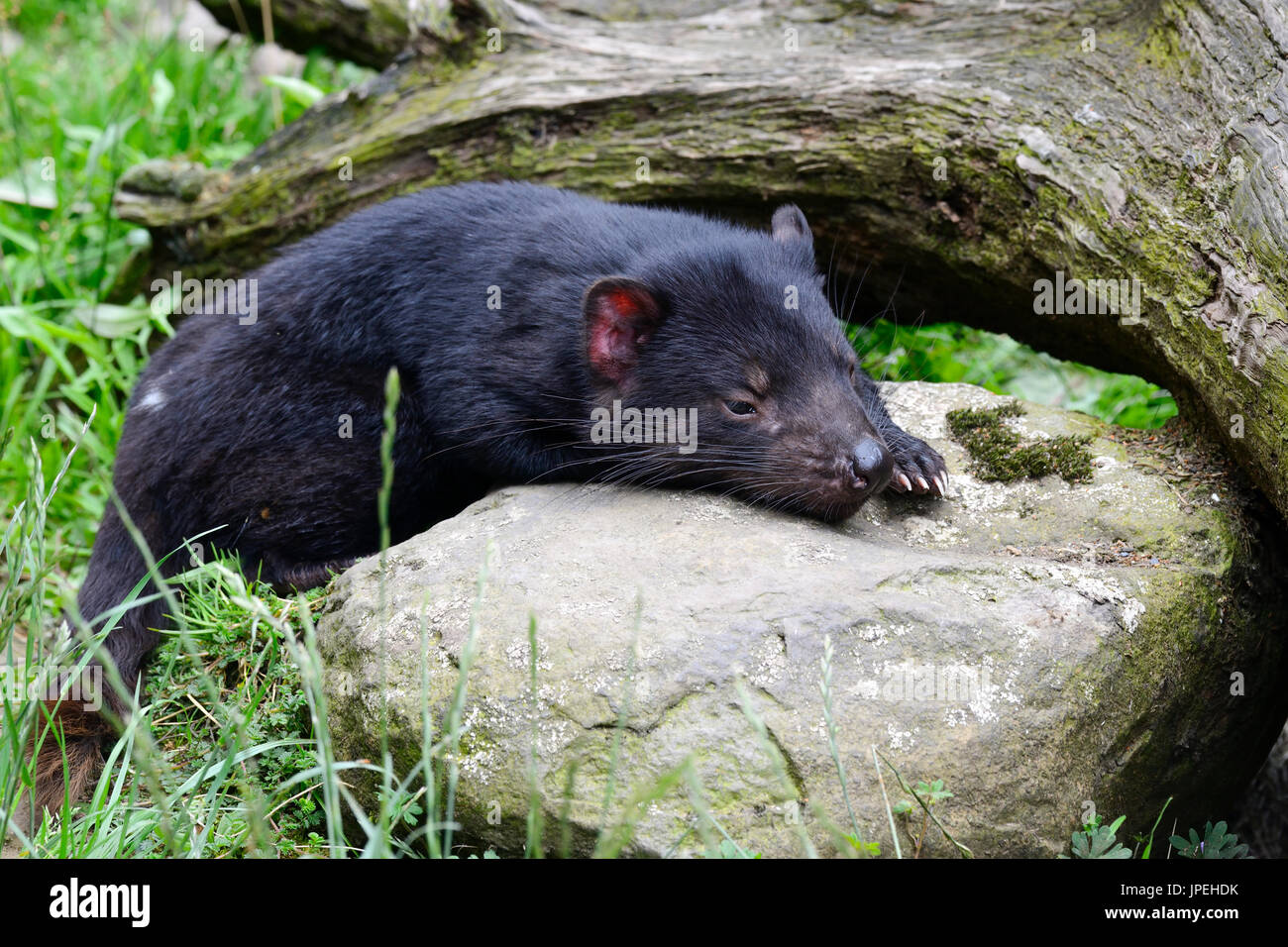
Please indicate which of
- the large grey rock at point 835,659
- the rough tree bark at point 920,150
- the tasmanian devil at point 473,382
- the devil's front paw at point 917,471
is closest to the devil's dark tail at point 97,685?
the tasmanian devil at point 473,382

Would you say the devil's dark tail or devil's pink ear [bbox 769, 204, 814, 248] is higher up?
devil's pink ear [bbox 769, 204, 814, 248]

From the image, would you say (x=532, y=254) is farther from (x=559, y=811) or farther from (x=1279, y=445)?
(x=1279, y=445)

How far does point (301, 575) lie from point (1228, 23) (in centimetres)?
390

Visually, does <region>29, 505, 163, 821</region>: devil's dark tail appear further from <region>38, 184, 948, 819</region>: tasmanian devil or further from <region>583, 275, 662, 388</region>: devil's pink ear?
<region>583, 275, 662, 388</region>: devil's pink ear

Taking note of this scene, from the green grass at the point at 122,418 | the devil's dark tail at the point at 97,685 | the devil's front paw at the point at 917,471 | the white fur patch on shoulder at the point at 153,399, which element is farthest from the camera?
the white fur patch on shoulder at the point at 153,399

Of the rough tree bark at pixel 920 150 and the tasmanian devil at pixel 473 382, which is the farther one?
the tasmanian devil at pixel 473 382

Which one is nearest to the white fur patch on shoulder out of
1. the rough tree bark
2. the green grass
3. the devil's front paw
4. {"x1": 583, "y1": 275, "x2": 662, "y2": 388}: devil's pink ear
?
the green grass

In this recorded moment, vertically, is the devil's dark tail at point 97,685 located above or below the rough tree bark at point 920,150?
below

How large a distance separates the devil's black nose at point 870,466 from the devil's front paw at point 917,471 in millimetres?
321

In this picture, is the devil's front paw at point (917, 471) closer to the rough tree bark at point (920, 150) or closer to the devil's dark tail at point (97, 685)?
the rough tree bark at point (920, 150)

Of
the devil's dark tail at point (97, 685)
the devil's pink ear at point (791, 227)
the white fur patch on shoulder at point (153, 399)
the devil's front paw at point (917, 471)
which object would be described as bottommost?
the devil's dark tail at point (97, 685)

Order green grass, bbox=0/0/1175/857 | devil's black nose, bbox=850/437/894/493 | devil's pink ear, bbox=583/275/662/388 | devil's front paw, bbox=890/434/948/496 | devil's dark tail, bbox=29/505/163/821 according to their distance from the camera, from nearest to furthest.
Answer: green grass, bbox=0/0/1175/857 < devil's dark tail, bbox=29/505/163/821 < devil's black nose, bbox=850/437/894/493 < devil's pink ear, bbox=583/275/662/388 < devil's front paw, bbox=890/434/948/496

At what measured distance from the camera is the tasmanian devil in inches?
158

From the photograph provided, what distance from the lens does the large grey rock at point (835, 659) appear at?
2.89 m
